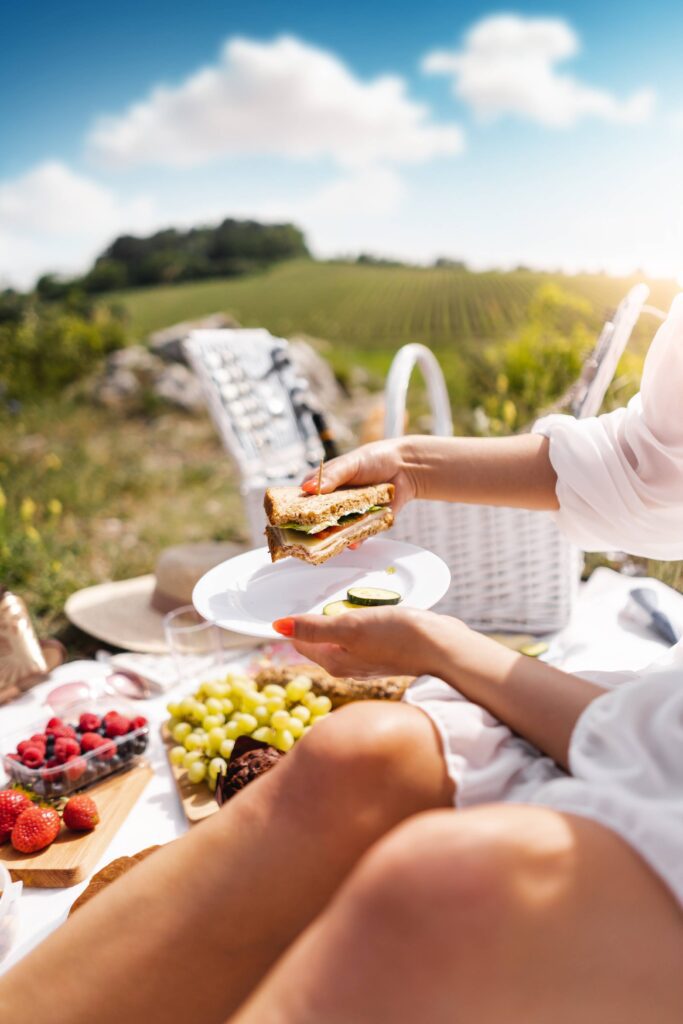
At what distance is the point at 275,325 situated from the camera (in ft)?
51.4

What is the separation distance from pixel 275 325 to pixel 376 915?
1556cm

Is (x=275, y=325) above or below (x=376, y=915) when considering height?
above

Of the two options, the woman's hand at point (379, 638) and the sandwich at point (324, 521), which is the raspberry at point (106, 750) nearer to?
the sandwich at point (324, 521)

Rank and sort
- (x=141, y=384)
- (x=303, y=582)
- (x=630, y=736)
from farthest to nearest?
1. (x=141, y=384)
2. (x=303, y=582)
3. (x=630, y=736)

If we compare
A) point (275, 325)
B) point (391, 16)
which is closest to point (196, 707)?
point (275, 325)

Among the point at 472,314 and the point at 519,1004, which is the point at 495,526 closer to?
the point at 519,1004

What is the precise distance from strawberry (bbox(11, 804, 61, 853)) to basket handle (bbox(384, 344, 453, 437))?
1653mm

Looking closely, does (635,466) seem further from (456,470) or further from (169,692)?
(169,692)

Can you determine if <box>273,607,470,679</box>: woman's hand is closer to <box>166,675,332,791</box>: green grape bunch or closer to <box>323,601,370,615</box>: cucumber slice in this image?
<box>323,601,370,615</box>: cucumber slice

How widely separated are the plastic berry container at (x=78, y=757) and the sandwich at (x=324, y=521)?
81 cm

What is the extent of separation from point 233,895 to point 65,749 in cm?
122

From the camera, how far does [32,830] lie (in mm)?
1883

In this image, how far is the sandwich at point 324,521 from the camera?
1894 mm

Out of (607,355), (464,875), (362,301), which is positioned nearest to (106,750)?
(464,875)
